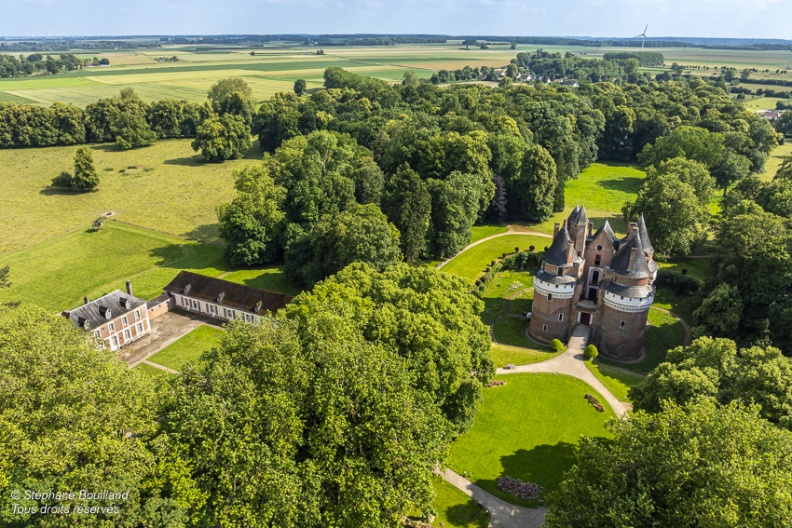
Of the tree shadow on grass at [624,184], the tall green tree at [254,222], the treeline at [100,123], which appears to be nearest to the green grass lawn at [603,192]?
the tree shadow on grass at [624,184]

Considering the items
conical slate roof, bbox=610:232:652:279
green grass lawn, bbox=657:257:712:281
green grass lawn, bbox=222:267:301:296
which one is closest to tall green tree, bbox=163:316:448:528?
conical slate roof, bbox=610:232:652:279

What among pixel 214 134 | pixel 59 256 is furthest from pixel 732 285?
pixel 214 134

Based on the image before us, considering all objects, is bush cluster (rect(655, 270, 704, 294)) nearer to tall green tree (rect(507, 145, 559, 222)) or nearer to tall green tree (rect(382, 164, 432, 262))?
tall green tree (rect(507, 145, 559, 222))

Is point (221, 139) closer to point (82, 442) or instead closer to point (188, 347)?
point (188, 347)

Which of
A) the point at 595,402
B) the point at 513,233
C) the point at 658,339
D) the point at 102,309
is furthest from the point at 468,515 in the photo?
the point at 513,233

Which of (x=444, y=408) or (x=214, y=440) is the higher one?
(x=214, y=440)

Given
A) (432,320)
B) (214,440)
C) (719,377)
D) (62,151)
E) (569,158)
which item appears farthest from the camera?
(62,151)

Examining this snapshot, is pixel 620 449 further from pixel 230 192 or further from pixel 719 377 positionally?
pixel 230 192

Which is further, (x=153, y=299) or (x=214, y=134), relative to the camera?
(x=214, y=134)
